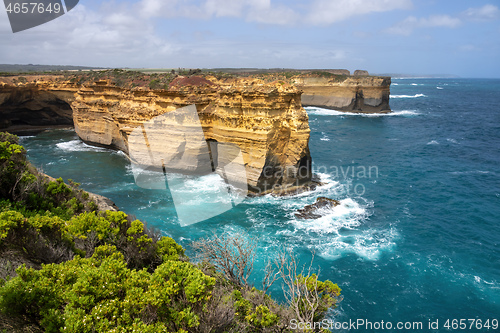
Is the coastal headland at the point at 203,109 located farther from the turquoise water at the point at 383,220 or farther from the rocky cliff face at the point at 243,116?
the turquoise water at the point at 383,220

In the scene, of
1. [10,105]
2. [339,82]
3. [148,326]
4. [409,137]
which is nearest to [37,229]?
[148,326]

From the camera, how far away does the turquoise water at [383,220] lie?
52.4ft

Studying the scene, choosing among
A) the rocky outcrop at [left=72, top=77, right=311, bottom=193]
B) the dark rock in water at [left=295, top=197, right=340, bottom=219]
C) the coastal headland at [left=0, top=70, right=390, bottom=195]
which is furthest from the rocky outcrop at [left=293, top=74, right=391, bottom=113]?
the dark rock in water at [left=295, top=197, right=340, bottom=219]

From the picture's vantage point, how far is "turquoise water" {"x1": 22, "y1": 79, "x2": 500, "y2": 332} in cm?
1598

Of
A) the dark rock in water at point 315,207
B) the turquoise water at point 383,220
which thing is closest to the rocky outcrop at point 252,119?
the turquoise water at point 383,220

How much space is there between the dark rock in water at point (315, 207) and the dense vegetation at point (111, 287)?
1172 centimetres

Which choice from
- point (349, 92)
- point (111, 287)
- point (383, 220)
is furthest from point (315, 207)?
point (349, 92)

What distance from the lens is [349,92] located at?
258 ft

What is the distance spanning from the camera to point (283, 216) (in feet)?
77.5

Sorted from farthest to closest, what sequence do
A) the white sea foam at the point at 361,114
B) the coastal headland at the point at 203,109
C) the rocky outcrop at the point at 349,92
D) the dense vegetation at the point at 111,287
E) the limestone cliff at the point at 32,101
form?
1. the rocky outcrop at the point at 349,92
2. the white sea foam at the point at 361,114
3. the limestone cliff at the point at 32,101
4. the coastal headland at the point at 203,109
5. the dense vegetation at the point at 111,287

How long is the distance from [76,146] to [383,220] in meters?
38.5

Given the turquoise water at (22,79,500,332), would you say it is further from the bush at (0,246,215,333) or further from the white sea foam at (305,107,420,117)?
the white sea foam at (305,107,420,117)

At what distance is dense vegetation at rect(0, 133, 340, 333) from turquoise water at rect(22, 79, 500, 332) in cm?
717

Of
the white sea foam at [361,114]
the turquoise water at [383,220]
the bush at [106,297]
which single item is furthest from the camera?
the white sea foam at [361,114]
